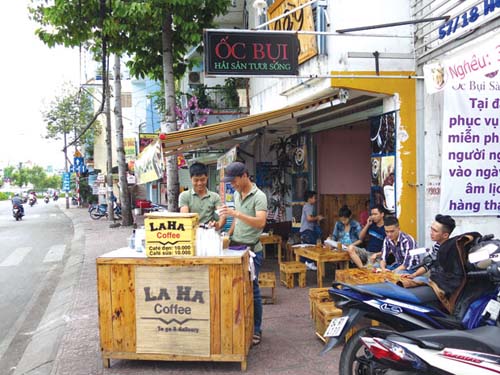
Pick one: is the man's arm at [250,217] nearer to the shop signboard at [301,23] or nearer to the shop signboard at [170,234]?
the shop signboard at [170,234]

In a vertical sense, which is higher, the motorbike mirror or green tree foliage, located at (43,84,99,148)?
green tree foliage, located at (43,84,99,148)

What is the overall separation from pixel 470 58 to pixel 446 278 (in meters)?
2.74

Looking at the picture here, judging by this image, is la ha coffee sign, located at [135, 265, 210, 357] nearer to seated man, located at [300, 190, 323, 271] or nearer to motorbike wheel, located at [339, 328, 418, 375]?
motorbike wheel, located at [339, 328, 418, 375]

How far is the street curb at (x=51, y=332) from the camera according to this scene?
4.63 meters

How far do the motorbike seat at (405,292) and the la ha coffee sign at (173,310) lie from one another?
138 cm

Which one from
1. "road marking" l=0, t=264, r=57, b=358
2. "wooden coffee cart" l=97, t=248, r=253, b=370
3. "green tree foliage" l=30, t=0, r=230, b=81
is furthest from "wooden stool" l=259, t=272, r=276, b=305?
"green tree foliage" l=30, t=0, r=230, b=81

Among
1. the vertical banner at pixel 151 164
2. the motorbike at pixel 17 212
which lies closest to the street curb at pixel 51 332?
the vertical banner at pixel 151 164

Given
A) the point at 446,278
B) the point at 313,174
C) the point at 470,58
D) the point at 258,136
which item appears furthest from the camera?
the point at 258,136

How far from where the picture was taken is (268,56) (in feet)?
19.3

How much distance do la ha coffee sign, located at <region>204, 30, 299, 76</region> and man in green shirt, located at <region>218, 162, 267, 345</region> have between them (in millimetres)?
1802

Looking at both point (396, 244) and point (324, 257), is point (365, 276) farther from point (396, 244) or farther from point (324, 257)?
point (324, 257)

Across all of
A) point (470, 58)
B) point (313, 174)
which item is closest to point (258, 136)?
point (313, 174)

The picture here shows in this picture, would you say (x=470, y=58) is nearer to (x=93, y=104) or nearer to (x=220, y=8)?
(x=220, y=8)

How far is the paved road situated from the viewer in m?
5.71
